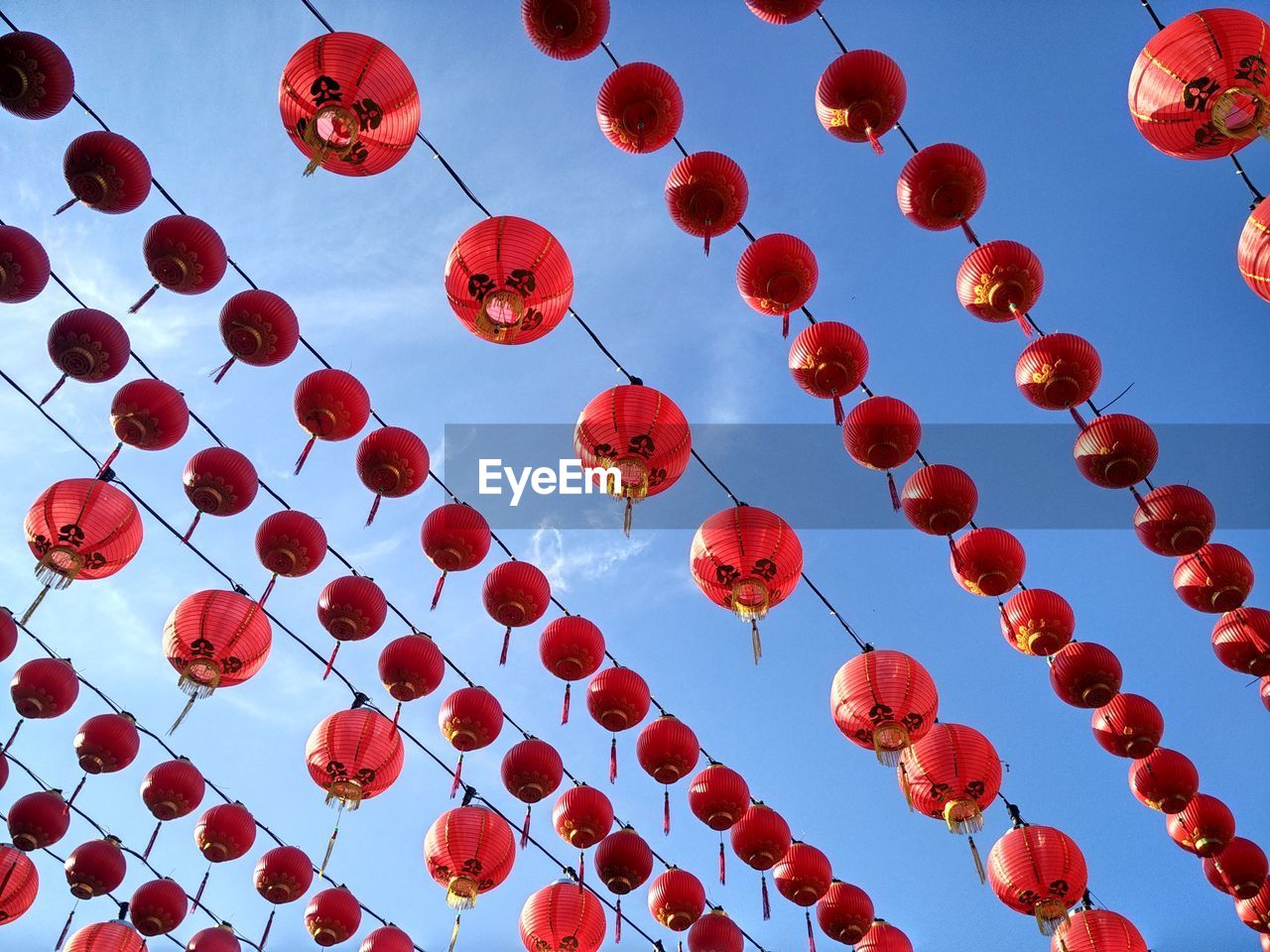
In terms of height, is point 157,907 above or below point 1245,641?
below

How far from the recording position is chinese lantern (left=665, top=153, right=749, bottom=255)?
20.5 ft

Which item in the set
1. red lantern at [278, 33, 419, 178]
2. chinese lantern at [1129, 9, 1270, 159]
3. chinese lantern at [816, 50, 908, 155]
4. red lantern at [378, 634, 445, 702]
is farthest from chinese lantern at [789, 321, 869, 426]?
red lantern at [378, 634, 445, 702]

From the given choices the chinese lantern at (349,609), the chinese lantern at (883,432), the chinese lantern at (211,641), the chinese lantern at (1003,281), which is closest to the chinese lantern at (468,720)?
the chinese lantern at (349,609)

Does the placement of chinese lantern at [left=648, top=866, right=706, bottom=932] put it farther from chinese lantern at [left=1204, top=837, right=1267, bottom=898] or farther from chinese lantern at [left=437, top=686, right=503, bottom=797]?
chinese lantern at [left=1204, top=837, right=1267, bottom=898]

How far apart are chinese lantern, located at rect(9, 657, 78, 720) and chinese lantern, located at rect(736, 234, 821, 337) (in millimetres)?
6104

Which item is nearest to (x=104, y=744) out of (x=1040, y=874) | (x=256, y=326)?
(x=256, y=326)

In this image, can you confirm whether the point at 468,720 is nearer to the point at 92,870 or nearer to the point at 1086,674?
the point at 92,870

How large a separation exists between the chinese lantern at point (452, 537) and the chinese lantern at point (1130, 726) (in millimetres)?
5023

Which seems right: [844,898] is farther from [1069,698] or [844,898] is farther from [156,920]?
[156,920]

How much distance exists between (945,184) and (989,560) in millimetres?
2749

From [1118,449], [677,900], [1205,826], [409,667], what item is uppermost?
[1118,449]

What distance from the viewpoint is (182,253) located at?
6391mm

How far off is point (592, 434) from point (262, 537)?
281cm

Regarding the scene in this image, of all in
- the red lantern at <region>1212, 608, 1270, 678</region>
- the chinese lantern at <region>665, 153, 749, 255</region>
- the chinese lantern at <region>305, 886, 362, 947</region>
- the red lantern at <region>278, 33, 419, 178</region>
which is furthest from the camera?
the chinese lantern at <region>305, 886, 362, 947</region>
